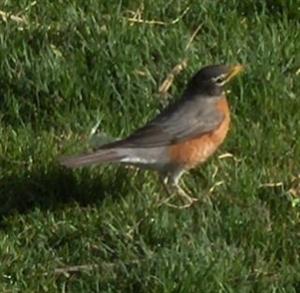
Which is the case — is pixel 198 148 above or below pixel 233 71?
below

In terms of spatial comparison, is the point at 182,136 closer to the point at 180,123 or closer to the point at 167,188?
the point at 180,123

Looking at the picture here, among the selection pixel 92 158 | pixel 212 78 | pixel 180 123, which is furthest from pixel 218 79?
pixel 92 158

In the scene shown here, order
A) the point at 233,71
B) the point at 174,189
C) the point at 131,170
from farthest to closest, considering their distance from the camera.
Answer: the point at 233,71, the point at 131,170, the point at 174,189

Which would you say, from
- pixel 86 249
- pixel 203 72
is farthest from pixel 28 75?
pixel 86 249

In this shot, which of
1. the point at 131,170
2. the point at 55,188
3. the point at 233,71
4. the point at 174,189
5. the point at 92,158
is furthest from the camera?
→ the point at 233,71

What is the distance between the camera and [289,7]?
28.3ft

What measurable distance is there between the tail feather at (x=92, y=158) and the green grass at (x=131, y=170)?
0.18 m

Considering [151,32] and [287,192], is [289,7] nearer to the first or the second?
[151,32]

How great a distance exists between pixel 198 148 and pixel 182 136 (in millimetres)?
105

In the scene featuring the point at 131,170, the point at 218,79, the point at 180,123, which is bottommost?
the point at 131,170

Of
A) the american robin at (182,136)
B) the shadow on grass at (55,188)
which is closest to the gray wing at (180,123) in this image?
the american robin at (182,136)

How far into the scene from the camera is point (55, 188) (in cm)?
743

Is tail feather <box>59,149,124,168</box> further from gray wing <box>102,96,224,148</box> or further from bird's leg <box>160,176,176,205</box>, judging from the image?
bird's leg <box>160,176,176,205</box>

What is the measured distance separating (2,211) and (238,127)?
1328mm
